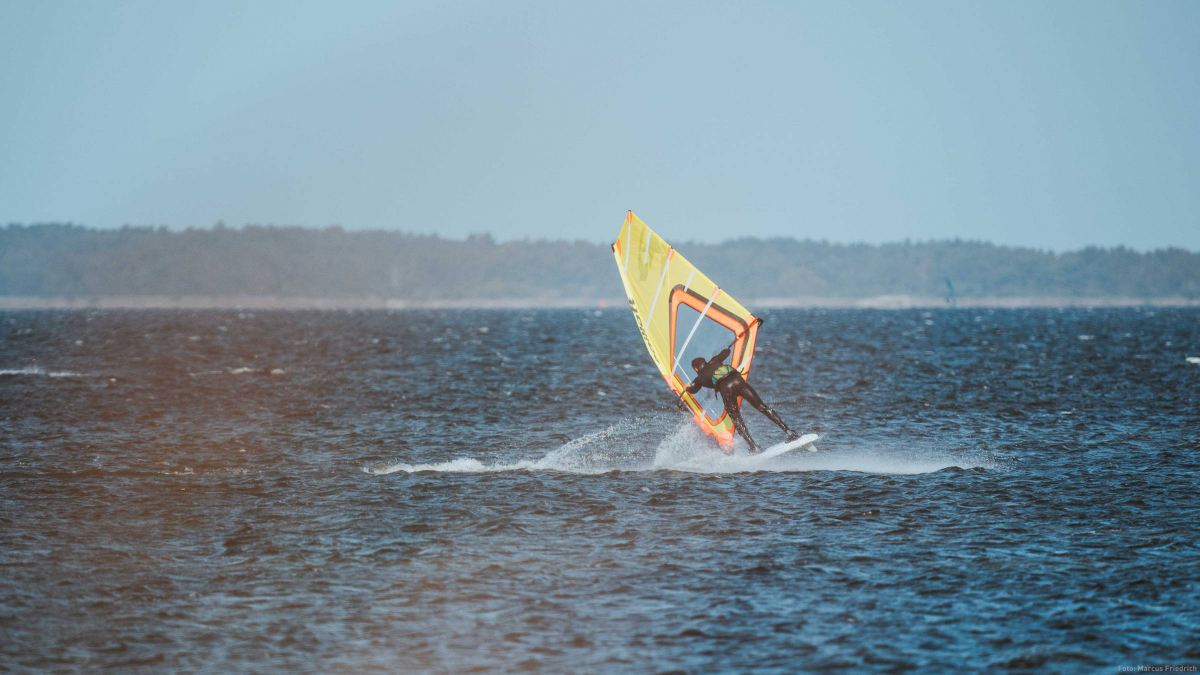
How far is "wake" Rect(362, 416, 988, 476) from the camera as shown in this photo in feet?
67.0

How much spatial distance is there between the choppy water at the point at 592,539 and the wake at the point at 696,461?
4.8 inches

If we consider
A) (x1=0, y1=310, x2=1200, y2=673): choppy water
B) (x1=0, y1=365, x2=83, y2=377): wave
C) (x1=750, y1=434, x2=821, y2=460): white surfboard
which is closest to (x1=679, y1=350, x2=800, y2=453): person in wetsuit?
(x1=750, y1=434, x2=821, y2=460): white surfboard

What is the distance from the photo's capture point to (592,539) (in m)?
14.9

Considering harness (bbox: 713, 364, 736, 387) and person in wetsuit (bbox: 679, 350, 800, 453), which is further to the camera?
harness (bbox: 713, 364, 736, 387)

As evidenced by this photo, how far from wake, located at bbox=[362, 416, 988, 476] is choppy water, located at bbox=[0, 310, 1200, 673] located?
0.12m

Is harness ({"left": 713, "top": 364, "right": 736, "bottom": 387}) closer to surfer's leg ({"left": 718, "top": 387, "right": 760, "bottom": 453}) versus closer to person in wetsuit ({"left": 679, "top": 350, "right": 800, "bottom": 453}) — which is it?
person in wetsuit ({"left": 679, "top": 350, "right": 800, "bottom": 453})

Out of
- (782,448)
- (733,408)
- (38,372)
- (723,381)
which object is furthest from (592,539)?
(38,372)

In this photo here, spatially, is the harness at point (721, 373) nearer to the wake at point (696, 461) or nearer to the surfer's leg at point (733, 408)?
the surfer's leg at point (733, 408)

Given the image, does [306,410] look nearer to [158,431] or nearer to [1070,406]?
[158,431]

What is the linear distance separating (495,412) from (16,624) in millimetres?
19717

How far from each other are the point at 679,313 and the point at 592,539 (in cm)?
741

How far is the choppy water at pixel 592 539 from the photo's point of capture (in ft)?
35.1

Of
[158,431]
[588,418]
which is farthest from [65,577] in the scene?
[588,418]

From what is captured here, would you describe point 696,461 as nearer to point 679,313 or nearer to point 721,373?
point 721,373
